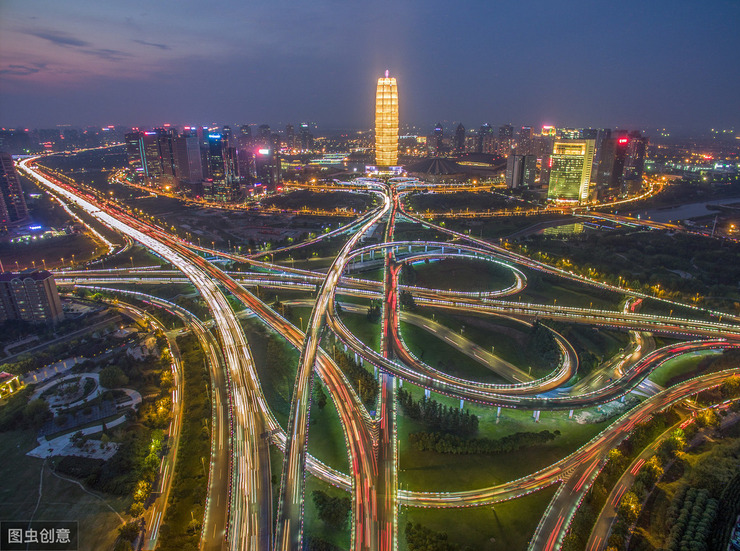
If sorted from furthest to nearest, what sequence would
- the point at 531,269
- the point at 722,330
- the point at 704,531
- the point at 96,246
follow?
1. the point at 96,246
2. the point at 531,269
3. the point at 722,330
4. the point at 704,531

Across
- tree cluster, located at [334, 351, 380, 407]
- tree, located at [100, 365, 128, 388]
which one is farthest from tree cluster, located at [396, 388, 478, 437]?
tree, located at [100, 365, 128, 388]

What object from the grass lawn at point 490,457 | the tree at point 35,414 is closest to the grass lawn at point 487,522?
the grass lawn at point 490,457

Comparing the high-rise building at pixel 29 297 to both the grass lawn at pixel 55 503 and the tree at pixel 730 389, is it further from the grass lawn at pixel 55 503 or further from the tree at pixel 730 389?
the tree at pixel 730 389

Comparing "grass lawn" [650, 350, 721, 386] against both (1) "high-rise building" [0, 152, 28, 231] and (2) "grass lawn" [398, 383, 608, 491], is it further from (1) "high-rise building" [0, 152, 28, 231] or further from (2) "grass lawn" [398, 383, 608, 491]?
(1) "high-rise building" [0, 152, 28, 231]

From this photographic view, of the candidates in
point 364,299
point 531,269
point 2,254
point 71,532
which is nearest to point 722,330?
point 531,269

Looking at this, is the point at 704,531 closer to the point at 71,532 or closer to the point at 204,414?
the point at 204,414

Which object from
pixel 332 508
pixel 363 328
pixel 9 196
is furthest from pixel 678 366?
pixel 9 196
